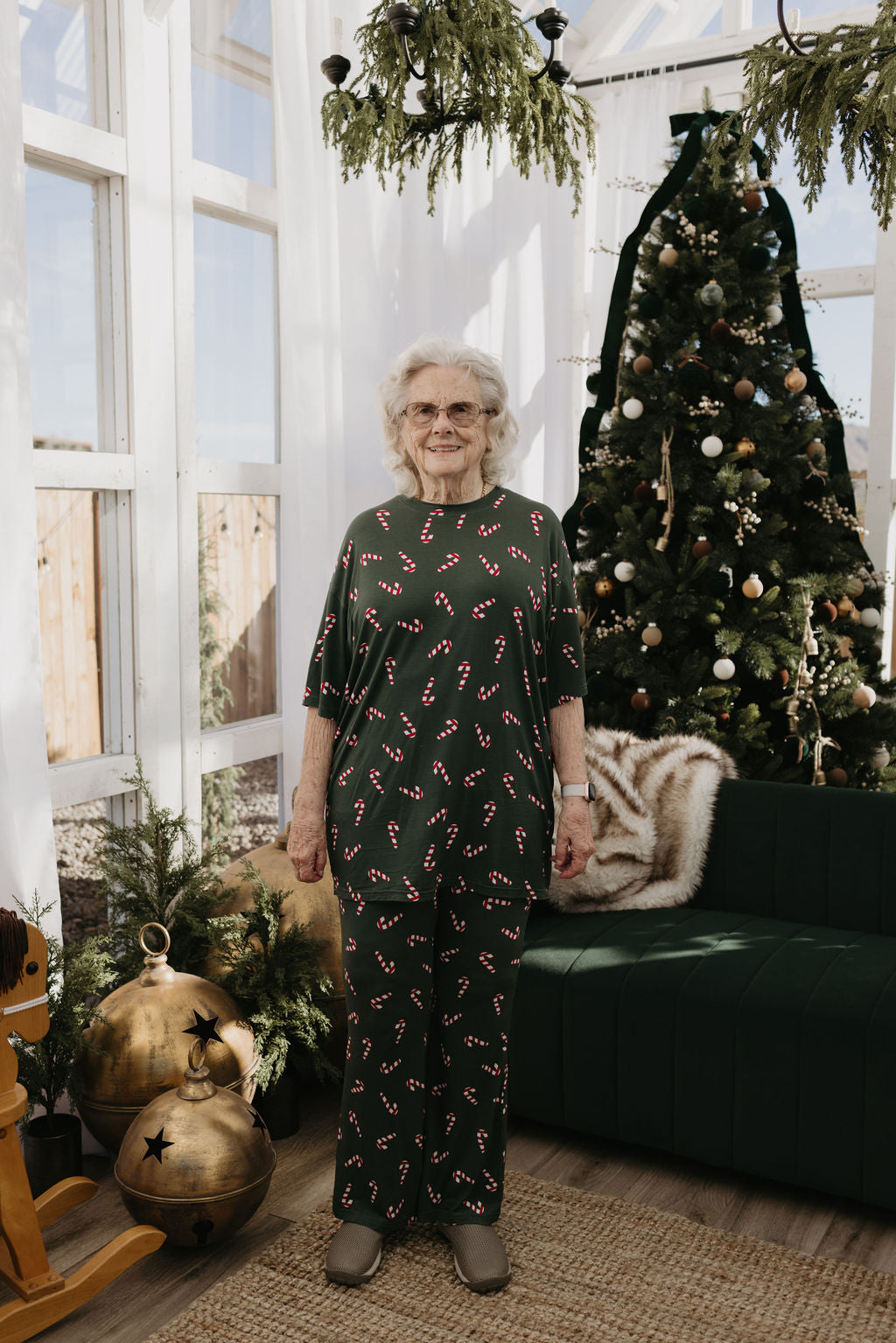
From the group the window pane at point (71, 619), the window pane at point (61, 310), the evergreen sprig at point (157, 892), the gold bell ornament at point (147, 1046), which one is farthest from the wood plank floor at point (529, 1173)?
the window pane at point (61, 310)

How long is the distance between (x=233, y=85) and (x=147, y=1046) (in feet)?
7.69

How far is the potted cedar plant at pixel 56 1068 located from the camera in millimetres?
2193

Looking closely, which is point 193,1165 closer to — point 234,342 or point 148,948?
point 148,948

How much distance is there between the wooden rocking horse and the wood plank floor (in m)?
0.07

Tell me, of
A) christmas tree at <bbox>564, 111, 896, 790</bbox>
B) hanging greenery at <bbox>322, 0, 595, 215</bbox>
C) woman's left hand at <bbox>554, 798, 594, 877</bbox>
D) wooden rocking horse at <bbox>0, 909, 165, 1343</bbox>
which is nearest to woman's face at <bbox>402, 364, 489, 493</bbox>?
hanging greenery at <bbox>322, 0, 595, 215</bbox>

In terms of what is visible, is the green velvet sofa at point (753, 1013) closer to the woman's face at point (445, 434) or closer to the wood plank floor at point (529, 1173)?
the wood plank floor at point (529, 1173)

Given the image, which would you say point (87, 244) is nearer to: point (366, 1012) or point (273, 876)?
point (273, 876)

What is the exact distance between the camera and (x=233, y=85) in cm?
299

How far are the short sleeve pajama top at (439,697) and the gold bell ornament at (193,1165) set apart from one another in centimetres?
→ 49

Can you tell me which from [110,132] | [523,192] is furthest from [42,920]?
[523,192]

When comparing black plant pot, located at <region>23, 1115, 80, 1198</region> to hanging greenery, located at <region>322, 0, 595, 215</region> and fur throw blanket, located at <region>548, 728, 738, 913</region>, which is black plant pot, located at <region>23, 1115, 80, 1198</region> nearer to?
fur throw blanket, located at <region>548, 728, 738, 913</region>

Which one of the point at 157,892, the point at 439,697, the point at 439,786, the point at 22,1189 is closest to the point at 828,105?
the point at 439,697

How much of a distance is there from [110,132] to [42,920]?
1.78m

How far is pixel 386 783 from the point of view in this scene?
1829 mm
